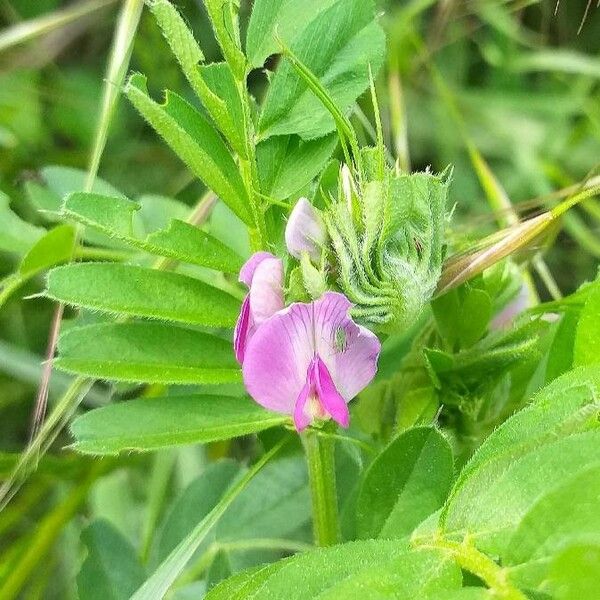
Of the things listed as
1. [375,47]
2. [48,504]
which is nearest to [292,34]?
[375,47]

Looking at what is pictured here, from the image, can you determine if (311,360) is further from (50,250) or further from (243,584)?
(50,250)

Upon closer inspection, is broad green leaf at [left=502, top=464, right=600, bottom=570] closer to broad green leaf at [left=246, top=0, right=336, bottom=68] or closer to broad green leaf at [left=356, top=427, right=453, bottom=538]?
broad green leaf at [left=356, top=427, right=453, bottom=538]

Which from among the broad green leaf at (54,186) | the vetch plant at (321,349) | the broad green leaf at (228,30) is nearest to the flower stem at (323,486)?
the vetch plant at (321,349)

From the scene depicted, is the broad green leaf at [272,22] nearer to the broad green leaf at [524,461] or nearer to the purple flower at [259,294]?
the purple flower at [259,294]

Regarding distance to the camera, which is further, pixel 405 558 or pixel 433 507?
pixel 433 507

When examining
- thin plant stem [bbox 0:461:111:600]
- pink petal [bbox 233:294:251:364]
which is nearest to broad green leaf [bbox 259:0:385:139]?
pink petal [bbox 233:294:251:364]

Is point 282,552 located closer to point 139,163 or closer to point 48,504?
point 48,504
